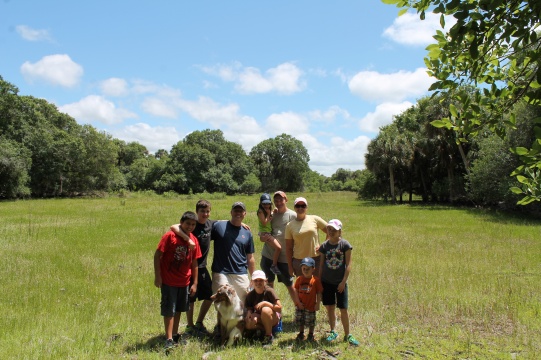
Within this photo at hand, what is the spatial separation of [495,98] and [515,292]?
7.19 m

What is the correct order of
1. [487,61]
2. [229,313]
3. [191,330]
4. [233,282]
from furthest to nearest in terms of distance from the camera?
1. [191,330]
2. [233,282]
3. [229,313]
4. [487,61]

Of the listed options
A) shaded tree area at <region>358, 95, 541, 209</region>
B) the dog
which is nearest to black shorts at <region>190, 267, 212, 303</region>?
the dog

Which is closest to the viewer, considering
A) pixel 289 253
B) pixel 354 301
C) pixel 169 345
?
pixel 169 345

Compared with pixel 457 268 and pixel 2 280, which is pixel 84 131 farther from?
pixel 457 268

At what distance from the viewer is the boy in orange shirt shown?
5.66 meters

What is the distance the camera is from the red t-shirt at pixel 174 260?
17.7 ft

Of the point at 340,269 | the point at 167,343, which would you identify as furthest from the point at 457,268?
the point at 167,343

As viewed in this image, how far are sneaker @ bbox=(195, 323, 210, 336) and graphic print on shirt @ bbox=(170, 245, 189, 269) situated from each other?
4.20 ft

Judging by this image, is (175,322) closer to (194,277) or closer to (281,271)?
(194,277)

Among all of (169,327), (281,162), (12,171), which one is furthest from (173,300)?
(281,162)

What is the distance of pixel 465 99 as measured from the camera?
8.41 feet

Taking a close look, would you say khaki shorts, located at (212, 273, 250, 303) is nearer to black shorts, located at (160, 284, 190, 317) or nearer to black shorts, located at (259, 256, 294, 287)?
black shorts, located at (160, 284, 190, 317)

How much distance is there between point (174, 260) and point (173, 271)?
159mm

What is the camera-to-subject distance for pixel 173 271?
5.47m
